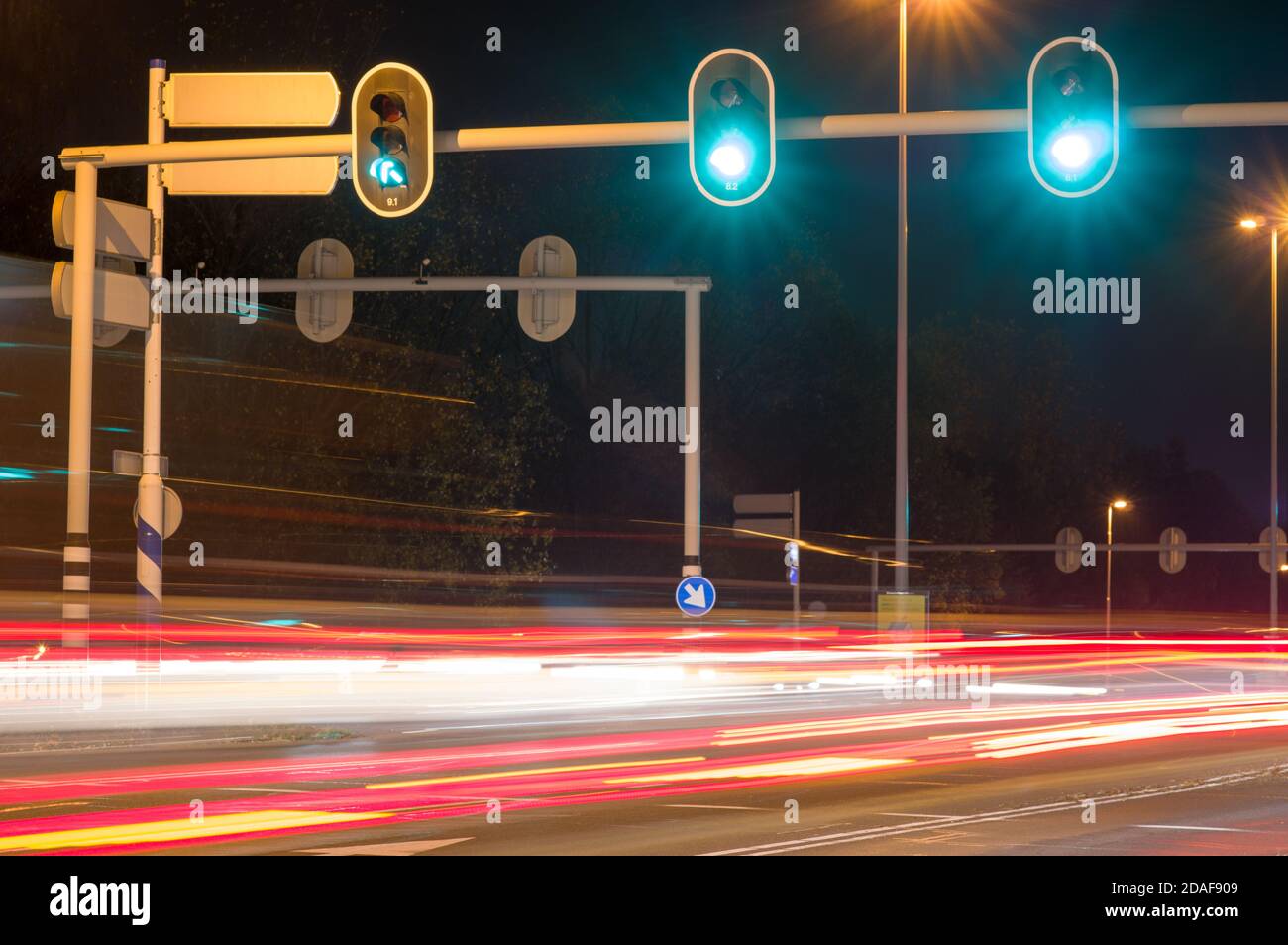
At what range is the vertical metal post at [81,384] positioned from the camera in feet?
52.3

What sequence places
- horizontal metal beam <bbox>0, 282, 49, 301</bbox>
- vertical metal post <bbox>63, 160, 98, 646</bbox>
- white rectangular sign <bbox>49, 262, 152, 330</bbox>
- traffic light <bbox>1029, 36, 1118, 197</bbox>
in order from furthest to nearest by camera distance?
horizontal metal beam <bbox>0, 282, 49, 301</bbox> → white rectangular sign <bbox>49, 262, 152, 330</bbox> → vertical metal post <bbox>63, 160, 98, 646</bbox> → traffic light <bbox>1029, 36, 1118, 197</bbox>

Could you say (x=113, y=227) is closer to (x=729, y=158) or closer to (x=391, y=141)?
(x=391, y=141)

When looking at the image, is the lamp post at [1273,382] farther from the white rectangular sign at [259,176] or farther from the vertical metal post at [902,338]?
the white rectangular sign at [259,176]

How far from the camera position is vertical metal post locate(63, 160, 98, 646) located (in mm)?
15930

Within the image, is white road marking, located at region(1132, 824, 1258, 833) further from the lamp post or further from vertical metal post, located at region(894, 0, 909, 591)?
the lamp post

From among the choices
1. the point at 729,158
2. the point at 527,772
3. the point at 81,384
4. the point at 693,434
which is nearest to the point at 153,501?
the point at 81,384

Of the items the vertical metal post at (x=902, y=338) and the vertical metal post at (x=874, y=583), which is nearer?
the vertical metal post at (x=902, y=338)

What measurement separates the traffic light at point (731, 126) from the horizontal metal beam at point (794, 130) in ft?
0.94

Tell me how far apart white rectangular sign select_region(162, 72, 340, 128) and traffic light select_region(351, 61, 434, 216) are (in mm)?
1291

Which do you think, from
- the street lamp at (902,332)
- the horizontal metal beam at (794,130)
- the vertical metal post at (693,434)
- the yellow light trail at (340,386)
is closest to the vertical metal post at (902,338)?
the street lamp at (902,332)

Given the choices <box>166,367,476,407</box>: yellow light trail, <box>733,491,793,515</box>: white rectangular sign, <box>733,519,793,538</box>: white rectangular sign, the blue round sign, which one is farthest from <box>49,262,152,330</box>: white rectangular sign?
<box>166,367,476,407</box>: yellow light trail

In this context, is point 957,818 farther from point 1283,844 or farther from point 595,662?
point 595,662
